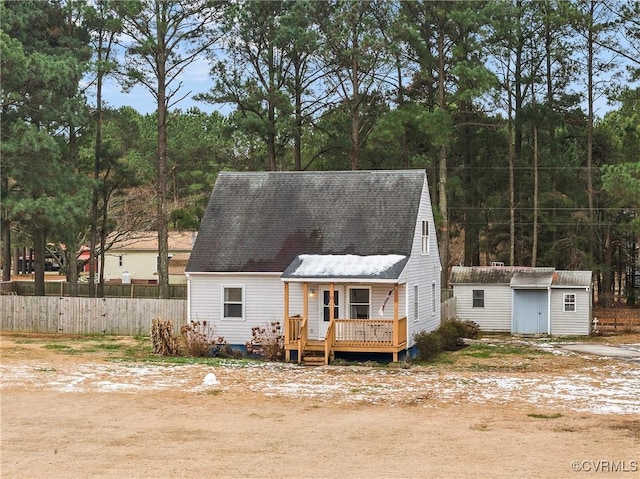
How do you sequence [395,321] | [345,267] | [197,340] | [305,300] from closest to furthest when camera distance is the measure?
[395,321]
[305,300]
[345,267]
[197,340]

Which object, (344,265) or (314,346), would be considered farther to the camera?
(344,265)

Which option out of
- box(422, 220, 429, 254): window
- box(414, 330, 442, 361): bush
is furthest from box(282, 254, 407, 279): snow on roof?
box(422, 220, 429, 254): window

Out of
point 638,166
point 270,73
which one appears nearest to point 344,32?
point 270,73

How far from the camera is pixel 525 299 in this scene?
3900 centimetres

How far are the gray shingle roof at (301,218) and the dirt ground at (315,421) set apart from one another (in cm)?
489

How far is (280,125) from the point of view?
44.4 metres

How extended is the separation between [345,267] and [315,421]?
1087cm

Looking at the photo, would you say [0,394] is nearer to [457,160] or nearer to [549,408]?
[549,408]

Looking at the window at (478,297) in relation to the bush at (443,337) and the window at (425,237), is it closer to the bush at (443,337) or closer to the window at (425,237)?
the bush at (443,337)

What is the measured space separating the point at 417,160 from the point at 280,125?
35.7ft

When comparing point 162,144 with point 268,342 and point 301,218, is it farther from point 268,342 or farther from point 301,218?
point 268,342

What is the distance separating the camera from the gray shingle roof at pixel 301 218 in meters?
30.4

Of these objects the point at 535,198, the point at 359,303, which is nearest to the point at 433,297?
the point at 359,303

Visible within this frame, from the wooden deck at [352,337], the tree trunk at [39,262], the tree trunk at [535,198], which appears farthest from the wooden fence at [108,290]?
the wooden deck at [352,337]
